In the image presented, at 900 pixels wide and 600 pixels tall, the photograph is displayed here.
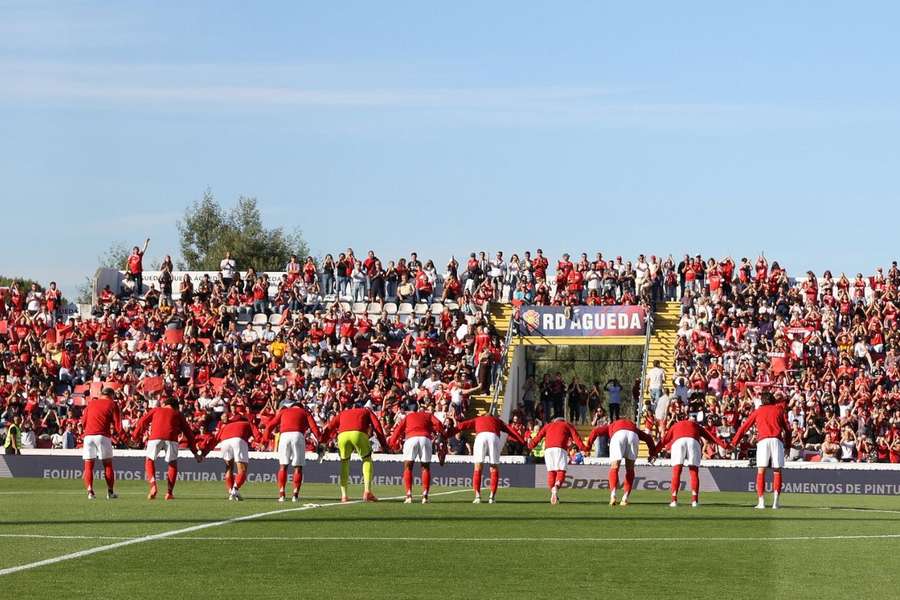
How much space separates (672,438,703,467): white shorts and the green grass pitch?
0.89 meters

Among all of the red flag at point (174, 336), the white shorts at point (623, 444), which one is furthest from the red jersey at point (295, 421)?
the red flag at point (174, 336)

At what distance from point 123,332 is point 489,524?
29117 millimetres

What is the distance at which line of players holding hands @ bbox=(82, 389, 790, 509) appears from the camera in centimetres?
2572

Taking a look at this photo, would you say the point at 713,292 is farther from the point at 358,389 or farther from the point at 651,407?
the point at 358,389

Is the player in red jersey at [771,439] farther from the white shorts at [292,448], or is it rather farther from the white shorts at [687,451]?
the white shorts at [292,448]

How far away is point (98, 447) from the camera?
2628cm

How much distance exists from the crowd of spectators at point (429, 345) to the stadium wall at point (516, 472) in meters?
1.54

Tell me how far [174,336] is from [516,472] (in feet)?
48.3

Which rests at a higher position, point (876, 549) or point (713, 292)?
point (713, 292)

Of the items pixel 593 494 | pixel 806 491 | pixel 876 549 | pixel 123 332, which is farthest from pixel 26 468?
pixel 876 549

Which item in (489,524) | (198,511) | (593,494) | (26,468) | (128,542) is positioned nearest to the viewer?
(128,542)

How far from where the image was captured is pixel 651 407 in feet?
134

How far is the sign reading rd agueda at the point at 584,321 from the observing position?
45.1m

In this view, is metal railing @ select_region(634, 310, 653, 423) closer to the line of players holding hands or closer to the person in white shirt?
the person in white shirt
